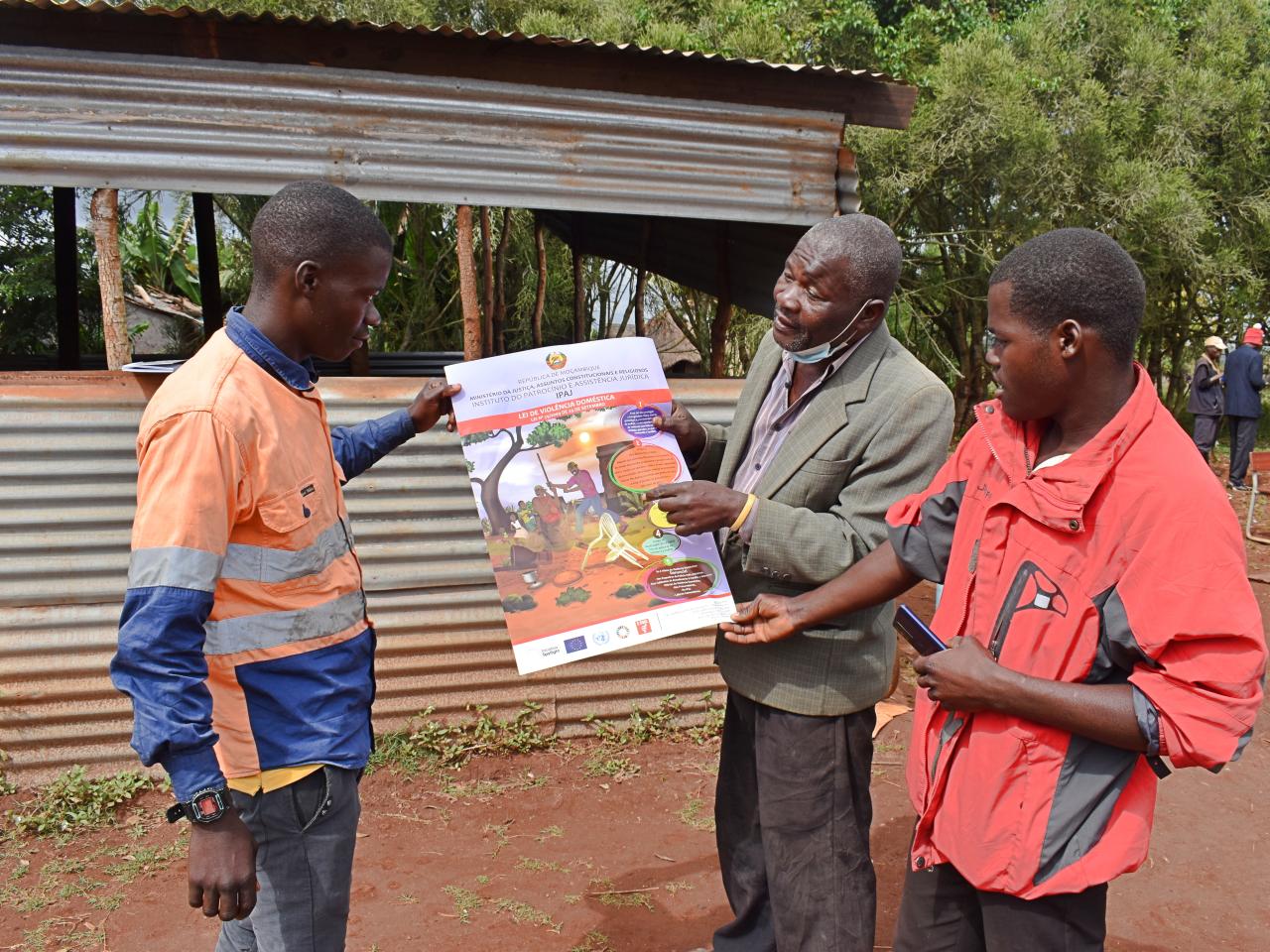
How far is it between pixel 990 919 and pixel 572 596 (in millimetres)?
1111

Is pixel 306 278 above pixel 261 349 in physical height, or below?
above

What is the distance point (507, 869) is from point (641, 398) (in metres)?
2.27

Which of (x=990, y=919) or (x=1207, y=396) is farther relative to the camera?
(x=1207, y=396)

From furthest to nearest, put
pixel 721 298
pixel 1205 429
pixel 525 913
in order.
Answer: pixel 1205 429 → pixel 721 298 → pixel 525 913

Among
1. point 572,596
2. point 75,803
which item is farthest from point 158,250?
point 572,596

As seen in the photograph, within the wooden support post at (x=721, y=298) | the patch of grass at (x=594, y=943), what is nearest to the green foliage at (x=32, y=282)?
the wooden support post at (x=721, y=298)

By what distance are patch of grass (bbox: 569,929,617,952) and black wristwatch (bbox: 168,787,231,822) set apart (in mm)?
2023

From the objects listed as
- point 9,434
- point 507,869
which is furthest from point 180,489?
point 9,434

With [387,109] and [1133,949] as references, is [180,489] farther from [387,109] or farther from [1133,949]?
[1133,949]

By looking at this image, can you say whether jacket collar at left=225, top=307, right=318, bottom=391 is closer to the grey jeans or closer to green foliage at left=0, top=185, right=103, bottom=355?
the grey jeans

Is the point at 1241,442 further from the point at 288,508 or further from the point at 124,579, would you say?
the point at 288,508

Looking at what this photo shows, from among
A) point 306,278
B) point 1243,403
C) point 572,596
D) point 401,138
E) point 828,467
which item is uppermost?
point 401,138

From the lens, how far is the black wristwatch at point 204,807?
1604mm

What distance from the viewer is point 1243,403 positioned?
1220 cm
